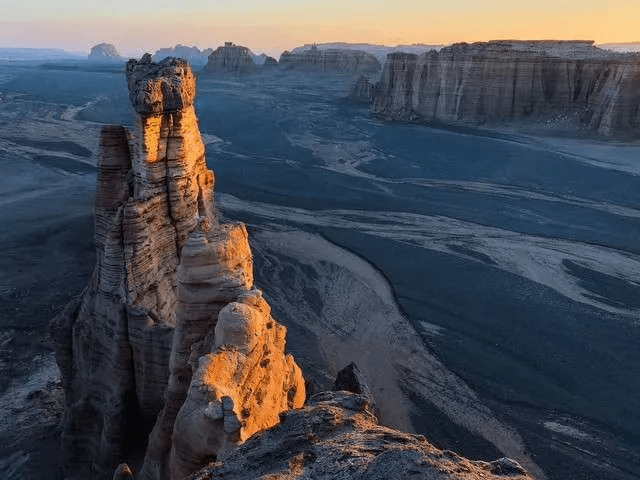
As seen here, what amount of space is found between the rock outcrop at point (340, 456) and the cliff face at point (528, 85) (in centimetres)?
5218

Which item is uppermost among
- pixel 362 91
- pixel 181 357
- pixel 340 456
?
pixel 362 91

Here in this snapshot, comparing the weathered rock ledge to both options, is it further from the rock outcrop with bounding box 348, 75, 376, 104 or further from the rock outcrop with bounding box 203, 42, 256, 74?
the rock outcrop with bounding box 203, 42, 256, 74

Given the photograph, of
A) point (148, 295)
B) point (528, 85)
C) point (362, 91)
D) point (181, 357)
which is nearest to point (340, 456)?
point (181, 357)

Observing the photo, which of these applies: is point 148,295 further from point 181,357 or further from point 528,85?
point 528,85

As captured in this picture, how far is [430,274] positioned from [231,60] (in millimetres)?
100052

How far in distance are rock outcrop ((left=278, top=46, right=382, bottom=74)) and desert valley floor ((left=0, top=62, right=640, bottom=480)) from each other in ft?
184

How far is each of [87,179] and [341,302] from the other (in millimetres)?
26179

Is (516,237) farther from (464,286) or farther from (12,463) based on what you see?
(12,463)

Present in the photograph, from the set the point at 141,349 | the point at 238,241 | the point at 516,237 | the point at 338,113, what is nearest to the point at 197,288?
the point at 238,241

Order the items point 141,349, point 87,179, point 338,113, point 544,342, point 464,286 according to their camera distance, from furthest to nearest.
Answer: point 338,113, point 87,179, point 464,286, point 544,342, point 141,349

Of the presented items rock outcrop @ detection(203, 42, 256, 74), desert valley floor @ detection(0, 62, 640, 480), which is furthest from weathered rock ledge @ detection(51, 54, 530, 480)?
rock outcrop @ detection(203, 42, 256, 74)

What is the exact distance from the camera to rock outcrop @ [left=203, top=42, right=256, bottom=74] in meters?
114

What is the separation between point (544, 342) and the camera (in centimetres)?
2028

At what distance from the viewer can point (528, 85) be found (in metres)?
54.5
